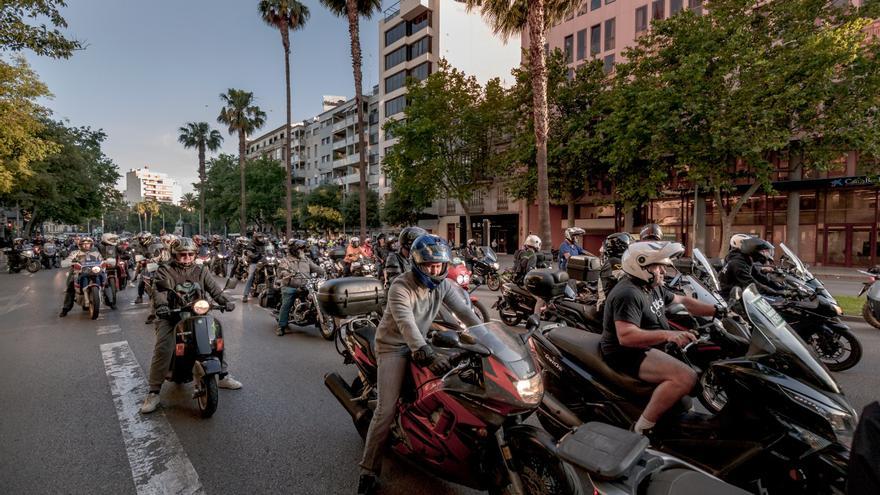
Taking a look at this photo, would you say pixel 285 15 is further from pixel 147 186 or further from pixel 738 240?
pixel 147 186

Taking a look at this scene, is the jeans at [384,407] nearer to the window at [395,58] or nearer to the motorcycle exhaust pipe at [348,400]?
the motorcycle exhaust pipe at [348,400]

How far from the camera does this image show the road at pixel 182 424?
10.8 ft

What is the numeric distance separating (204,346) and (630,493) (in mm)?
4273

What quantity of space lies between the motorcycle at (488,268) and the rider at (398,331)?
8.65 metres

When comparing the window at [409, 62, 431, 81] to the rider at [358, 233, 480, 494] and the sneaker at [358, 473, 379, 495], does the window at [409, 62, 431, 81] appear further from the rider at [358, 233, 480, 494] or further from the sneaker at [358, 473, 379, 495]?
the sneaker at [358, 473, 379, 495]

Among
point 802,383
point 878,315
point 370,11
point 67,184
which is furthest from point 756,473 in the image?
point 67,184

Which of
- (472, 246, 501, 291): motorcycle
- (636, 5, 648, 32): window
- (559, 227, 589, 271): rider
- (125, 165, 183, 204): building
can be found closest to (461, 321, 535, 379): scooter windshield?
(559, 227, 589, 271): rider

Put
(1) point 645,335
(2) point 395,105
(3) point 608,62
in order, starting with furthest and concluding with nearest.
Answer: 1. (2) point 395,105
2. (3) point 608,62
3. (1) point 645,335

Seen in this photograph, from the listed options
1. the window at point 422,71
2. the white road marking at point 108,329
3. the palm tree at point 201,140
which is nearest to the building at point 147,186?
the palm tree at point 201,140

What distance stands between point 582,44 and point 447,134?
12527mm

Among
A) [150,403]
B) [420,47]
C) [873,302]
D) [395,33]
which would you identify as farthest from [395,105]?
[150,403]

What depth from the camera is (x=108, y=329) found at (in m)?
→ 8.40

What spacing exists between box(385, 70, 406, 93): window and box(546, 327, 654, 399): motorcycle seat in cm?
4670

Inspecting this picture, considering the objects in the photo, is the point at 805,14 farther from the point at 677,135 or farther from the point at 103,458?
the point at 103,458
